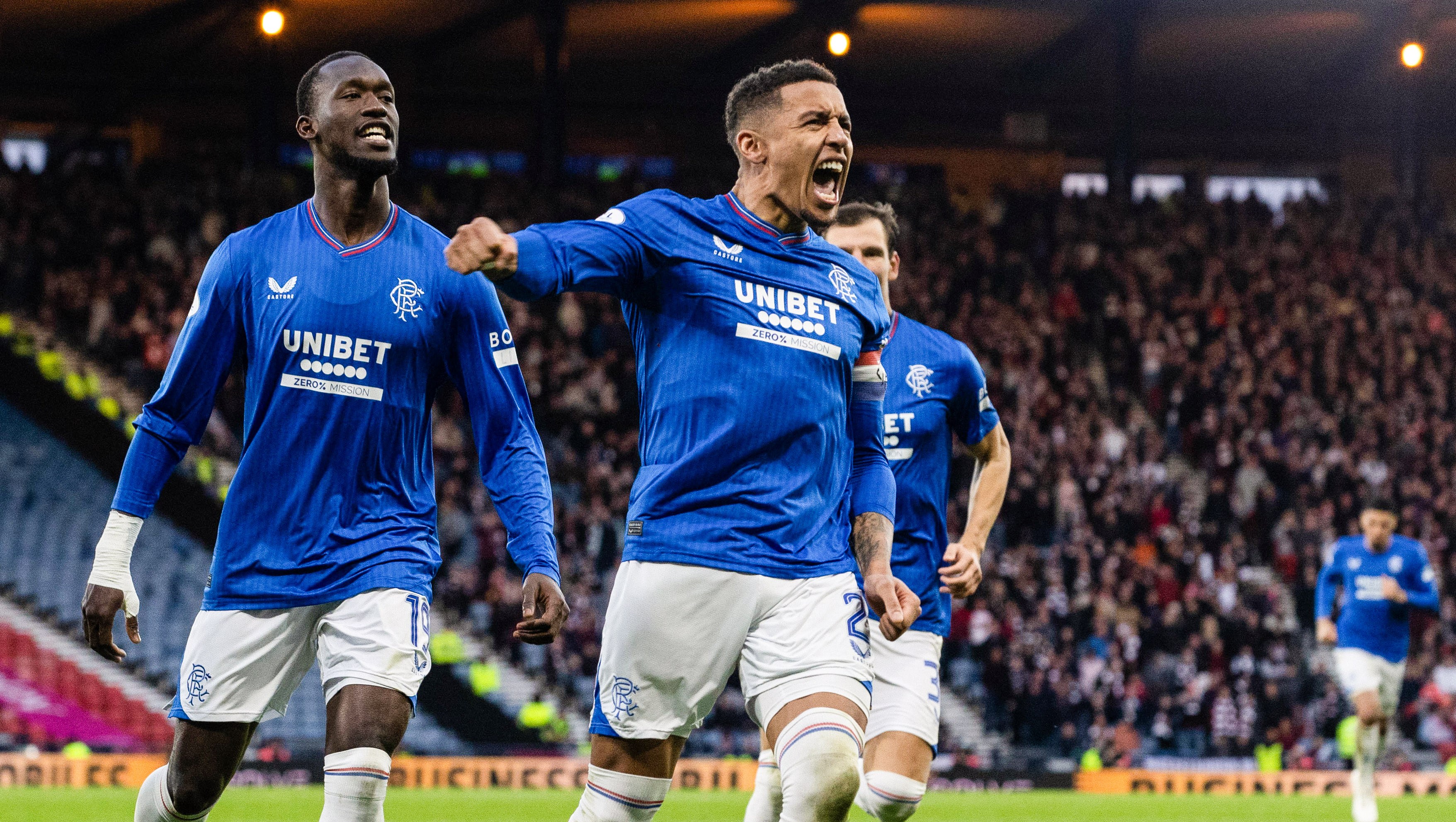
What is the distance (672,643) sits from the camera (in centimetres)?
453

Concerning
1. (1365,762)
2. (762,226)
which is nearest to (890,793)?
(762,226)

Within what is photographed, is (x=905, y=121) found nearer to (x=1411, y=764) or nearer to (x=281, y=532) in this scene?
(x=1411, y=764)

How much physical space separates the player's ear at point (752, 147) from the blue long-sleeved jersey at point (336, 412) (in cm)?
87

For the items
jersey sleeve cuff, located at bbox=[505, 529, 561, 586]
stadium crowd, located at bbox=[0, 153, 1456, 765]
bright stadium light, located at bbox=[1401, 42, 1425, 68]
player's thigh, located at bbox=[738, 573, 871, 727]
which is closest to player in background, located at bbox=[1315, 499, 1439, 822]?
stadium crowd, located at bbox=[0, 153, 1456, 765]

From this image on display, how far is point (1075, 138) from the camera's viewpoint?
32406 mm

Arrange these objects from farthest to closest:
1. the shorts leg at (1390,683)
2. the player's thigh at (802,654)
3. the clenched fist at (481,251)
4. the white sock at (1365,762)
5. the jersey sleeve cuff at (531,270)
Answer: the shorts leg at (1390,683), the white sock at (1365,762), the player's thigh at (802,654), the jersey sleeve cuff at (531,270), the clenched fist at (481,251)

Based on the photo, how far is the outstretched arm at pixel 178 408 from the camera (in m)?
4.92

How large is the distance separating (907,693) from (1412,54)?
1993 cm

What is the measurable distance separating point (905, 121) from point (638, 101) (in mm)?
5127

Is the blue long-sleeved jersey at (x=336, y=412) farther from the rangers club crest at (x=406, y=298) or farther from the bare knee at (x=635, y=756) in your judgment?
the bare knee at (x=635, y=756)

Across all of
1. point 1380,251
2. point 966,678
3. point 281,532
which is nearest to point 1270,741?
point 966,678

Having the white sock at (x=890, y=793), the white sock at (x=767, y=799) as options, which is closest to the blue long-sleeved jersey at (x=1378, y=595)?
the white sock at (x=890, y=793)

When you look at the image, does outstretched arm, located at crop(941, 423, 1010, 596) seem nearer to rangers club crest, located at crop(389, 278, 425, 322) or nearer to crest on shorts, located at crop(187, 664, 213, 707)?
rangers club crest, located at crop(389, 278, 425, 322)

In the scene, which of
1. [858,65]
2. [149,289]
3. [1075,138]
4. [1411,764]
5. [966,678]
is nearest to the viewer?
[1411,764]
